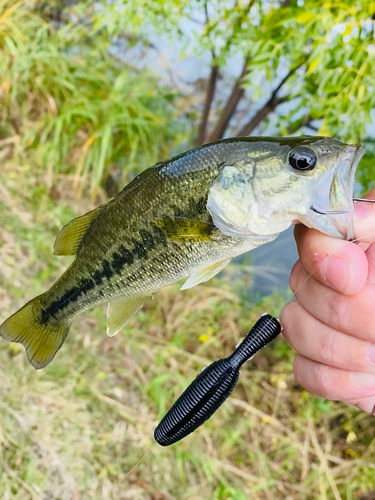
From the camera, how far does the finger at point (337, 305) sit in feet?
4.17

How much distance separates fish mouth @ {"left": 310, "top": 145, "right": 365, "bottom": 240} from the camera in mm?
1058

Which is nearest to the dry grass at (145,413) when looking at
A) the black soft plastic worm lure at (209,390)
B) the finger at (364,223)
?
the black soft plastic worm lure at (209,390)

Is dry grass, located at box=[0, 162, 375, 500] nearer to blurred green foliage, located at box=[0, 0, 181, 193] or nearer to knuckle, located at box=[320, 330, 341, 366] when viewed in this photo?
blurred green foliage, located at box=[0, 0, 181, 193]

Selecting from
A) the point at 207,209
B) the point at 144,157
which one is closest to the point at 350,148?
the point at 207,209

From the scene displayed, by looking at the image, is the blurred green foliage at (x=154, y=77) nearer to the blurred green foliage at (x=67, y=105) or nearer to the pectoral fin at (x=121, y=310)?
the blurred green foliage at (x=67, y=105)

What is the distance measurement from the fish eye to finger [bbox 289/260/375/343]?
1.20ft

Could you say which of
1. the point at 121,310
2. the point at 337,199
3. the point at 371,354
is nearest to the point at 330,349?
the point at 371,354

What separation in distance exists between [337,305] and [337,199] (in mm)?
424

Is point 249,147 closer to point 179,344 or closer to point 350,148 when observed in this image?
point 350,148

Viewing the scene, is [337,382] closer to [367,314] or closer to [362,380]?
[362,380]

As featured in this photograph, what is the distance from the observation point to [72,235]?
4.79ft

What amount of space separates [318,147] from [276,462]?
2.80 meters

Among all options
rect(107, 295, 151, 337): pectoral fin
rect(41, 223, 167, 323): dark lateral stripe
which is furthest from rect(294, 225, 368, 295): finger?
rect(107, 295, 151, 337): pectoral fin

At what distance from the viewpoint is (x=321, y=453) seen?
123 inches
